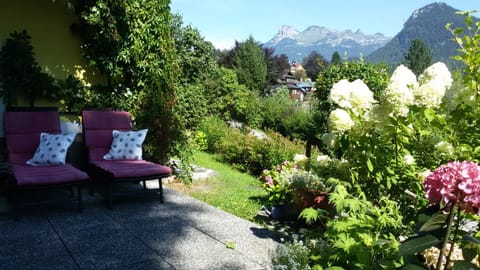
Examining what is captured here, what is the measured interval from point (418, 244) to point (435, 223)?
11 cm

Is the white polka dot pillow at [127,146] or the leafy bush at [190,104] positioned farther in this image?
the leafy bush at [190,104]

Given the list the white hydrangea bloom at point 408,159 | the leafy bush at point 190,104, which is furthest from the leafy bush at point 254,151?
the white hydrangea bloom at point 408,159

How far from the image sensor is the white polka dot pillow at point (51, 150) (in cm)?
539

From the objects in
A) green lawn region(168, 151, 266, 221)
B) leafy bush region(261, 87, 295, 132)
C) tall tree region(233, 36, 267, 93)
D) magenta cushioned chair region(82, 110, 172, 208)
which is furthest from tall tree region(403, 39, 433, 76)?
magenta cushioned chair region(82, 110, 172, 208)

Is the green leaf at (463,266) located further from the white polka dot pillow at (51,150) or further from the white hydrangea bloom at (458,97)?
the white polka dot pillow at (51,150)

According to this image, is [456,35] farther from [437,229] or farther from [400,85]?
[437,229]

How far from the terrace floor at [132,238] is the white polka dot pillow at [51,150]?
0.61 m

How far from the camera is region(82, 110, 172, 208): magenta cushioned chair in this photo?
5.13 meters

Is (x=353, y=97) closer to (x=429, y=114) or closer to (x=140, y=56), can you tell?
(x=429, y=114)

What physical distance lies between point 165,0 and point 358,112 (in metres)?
5.50

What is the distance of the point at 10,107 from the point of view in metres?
5.88

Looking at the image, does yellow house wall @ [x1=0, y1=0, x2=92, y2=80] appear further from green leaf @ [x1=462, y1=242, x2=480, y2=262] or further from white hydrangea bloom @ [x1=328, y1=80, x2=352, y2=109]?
green leaf @ [x1=462, y1=242, x2=480, y2=262]

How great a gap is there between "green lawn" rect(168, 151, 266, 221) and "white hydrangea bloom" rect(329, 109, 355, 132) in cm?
285

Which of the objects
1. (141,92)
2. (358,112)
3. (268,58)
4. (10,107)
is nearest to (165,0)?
(141,92)
